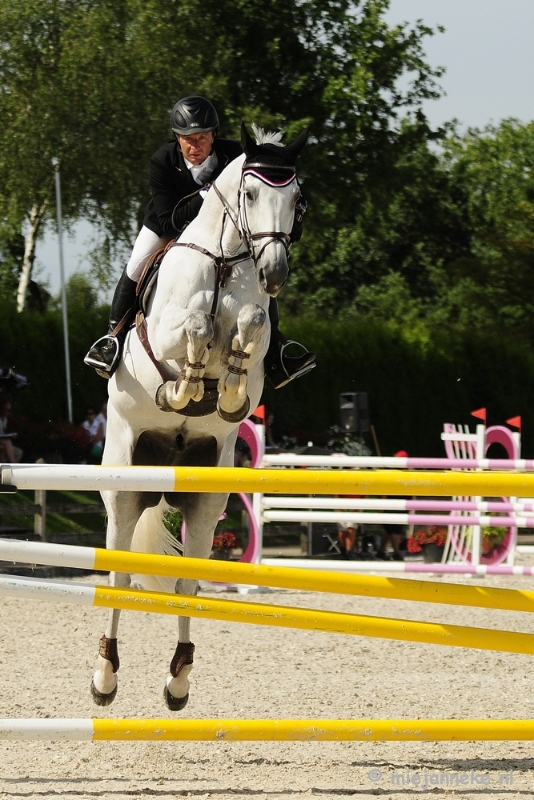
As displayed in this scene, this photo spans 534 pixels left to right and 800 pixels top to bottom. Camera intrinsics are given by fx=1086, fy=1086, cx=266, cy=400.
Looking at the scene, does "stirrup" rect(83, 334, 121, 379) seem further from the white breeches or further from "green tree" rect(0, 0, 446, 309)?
"green tree" rect(0, 0, 446, 309)

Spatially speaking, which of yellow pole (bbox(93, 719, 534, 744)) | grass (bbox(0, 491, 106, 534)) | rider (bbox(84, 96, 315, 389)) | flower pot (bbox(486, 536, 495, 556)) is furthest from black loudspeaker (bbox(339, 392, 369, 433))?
yellow pole (bbox(93, 719, 534, 744))

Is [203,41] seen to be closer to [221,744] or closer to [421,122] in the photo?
[421,122]

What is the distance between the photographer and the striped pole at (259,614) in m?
3.66

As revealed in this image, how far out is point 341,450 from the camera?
628 inches

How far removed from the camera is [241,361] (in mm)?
4609

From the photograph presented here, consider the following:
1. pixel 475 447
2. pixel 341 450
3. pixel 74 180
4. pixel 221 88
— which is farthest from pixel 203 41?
pixel 475 447

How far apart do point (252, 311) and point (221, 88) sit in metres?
15.8

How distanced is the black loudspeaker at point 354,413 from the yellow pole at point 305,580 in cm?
1097

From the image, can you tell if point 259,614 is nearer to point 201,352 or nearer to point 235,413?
point 235,413

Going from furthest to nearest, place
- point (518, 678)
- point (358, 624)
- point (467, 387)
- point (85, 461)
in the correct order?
point (467, 387) → point (85, 461) → point (518, 678) → point (358, 624)

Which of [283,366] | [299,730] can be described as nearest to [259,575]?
[299,730]

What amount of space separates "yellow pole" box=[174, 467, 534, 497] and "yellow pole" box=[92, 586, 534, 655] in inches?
16.1

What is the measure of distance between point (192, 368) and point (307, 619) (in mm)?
1371

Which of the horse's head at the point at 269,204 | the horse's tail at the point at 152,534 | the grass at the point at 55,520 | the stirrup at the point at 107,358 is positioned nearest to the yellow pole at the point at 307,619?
the horse's head at the point at 269,204
